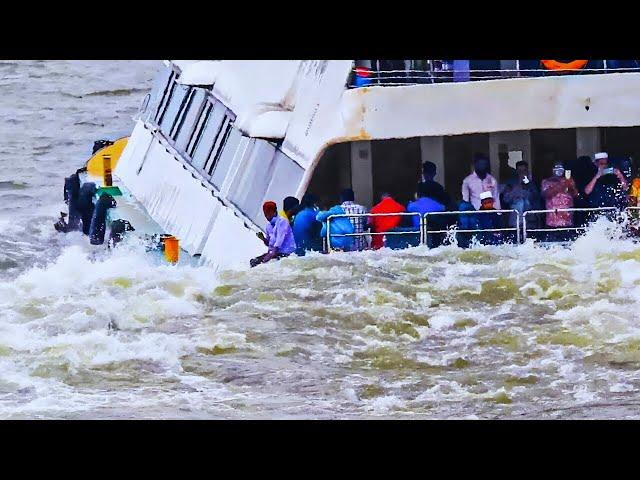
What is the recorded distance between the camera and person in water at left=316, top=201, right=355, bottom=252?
10.2 m

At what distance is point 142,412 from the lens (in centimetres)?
939

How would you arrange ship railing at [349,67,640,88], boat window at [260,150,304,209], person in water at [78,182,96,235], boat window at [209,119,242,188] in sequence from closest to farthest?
ship railing at [349,67,640,88]
boat window at [260,150,304,209]
boat window at [209,119,242,188]
person in water at [78,182,96,235]

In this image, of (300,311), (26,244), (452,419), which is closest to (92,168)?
(26,244)

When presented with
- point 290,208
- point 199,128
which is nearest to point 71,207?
point 199,128

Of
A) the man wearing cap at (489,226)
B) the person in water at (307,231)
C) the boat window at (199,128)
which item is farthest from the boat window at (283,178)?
the boat window at (199,128)

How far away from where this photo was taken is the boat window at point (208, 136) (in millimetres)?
12305

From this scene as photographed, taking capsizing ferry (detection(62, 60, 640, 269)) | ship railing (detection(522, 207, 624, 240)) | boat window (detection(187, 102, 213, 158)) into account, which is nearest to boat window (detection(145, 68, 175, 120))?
boat window (detection(187, 102, 213, 158))

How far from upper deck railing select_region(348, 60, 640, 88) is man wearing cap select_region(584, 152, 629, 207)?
0.46m

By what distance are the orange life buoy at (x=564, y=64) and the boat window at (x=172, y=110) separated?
356 cm

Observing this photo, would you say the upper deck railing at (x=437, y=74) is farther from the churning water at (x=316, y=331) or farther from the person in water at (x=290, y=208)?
the churning water at (x=316, y=331)

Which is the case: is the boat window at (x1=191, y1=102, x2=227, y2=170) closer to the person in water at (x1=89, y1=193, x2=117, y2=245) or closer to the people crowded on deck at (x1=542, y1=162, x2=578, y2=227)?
the person in water at (x1=89, y1=193, x2=117, y2=245)

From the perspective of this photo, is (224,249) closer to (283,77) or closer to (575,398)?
(283,77)

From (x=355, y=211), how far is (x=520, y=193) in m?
0.81

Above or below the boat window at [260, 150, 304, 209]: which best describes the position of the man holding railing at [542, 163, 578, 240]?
below
